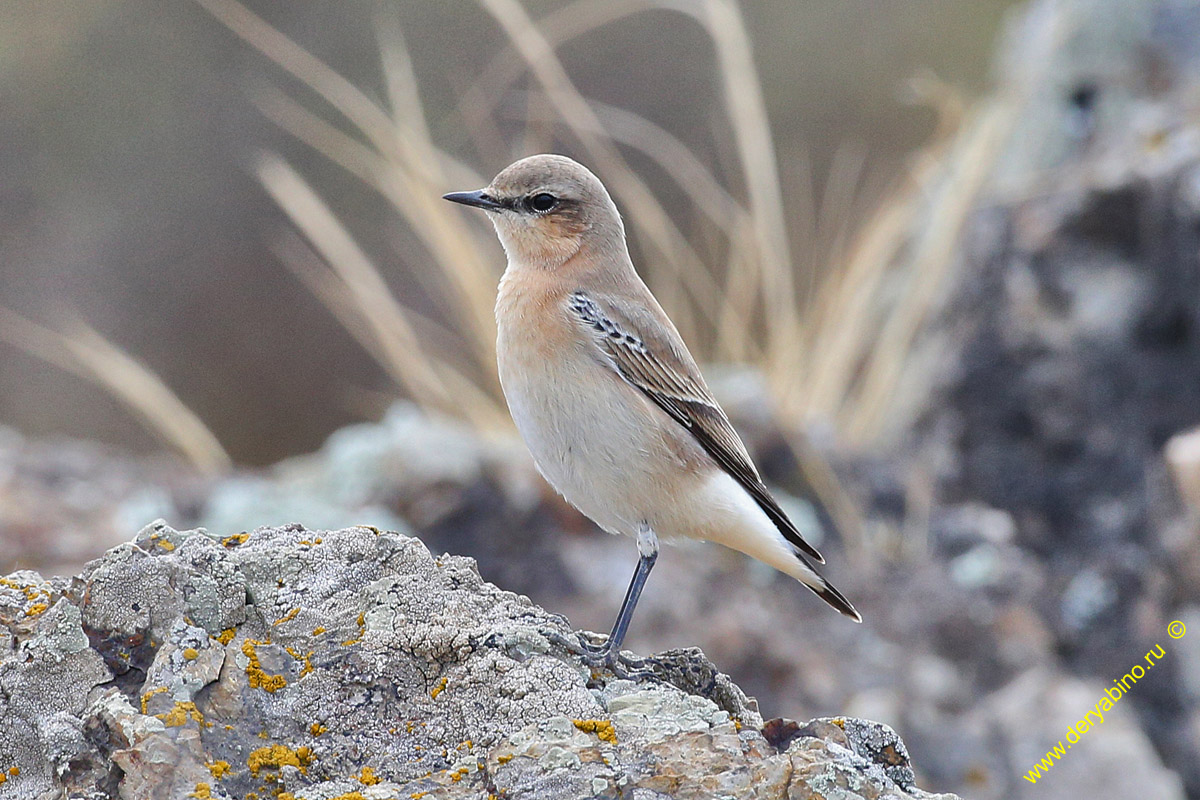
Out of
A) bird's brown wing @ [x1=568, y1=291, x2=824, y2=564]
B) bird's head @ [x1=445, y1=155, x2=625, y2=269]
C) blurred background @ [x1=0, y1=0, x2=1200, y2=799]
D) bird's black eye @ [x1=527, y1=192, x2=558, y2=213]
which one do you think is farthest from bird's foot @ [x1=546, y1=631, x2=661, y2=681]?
blurred background @ [x1=0, y1=0, x2=1200, y2=799]

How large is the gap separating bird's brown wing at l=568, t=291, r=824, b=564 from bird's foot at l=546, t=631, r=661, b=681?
1.17 meters

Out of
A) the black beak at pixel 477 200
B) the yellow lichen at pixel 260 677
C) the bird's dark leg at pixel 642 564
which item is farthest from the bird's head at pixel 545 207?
the yellow lichen at pixel 260 677

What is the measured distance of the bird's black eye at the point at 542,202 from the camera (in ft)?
16.2

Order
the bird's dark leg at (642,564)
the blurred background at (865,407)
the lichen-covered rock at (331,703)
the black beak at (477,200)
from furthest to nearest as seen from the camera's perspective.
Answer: the blurred background at (865,407), the black beak at (477,200), the bird's dark leg at (642,564), the lichen-covered rock at (331,703)

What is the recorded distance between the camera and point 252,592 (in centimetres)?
348

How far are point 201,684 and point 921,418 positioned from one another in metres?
6.23

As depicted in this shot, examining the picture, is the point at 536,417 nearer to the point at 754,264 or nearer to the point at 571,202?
the point at 571,202

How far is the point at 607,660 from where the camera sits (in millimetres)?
3656

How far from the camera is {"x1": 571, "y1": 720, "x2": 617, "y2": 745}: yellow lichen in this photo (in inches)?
122

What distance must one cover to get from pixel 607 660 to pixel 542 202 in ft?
6.89

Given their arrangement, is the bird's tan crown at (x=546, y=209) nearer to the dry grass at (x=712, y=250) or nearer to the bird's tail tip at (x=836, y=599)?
the bird's tail tip at (x=836, y=599)

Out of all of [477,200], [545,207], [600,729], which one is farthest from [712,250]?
[600,729]

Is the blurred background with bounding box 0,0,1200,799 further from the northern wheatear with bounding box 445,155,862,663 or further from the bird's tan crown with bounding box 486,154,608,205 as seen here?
the bird's tan crown with bounding box 486,154,608,205

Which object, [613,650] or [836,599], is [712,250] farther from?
[613,650]
